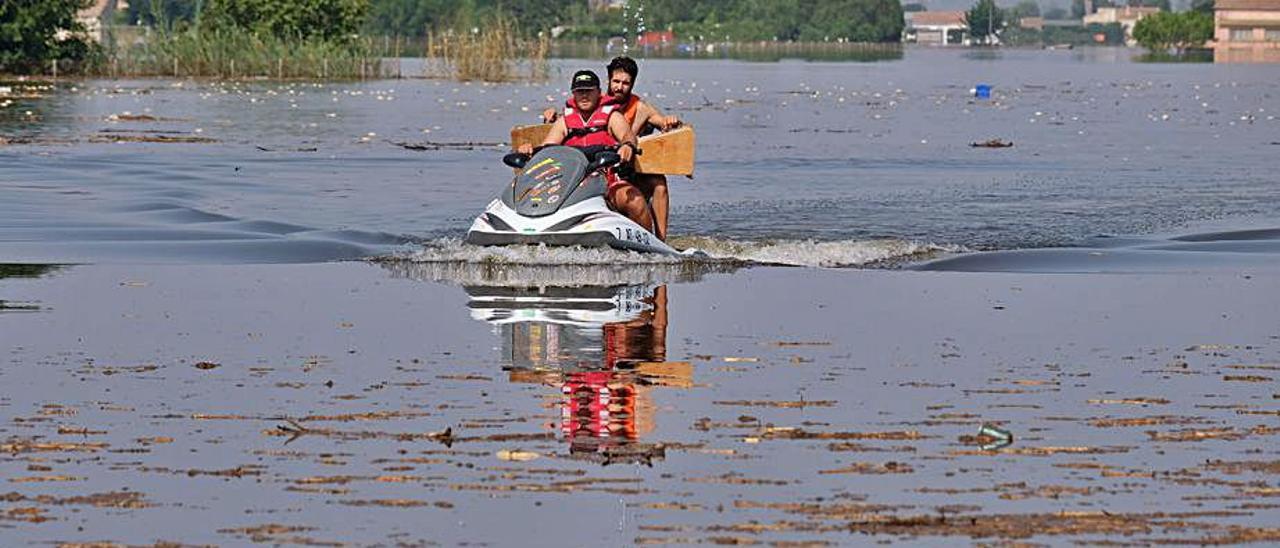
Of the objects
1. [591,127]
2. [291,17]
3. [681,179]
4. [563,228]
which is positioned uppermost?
[291,17]

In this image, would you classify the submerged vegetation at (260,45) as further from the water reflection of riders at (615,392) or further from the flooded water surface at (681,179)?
the water reflection of riders at (615,392)

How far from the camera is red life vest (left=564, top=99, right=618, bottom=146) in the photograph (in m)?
18.3

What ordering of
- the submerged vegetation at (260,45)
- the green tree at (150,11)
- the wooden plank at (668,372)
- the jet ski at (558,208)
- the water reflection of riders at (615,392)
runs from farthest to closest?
the green tree at (150,11)
the submerged vegetation at (260,45)
the jet ski at (558,208)
the wooden plank at (668,372)
the water reflection of riders at (615,392)

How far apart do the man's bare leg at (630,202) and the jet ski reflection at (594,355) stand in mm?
1752

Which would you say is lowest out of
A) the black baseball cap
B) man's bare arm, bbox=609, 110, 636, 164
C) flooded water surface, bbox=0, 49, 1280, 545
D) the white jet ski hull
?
flooded water surface, bbox=0, 49, 1280, 545

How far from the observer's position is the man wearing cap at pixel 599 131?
59.7ft

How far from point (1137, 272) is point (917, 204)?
841 cm

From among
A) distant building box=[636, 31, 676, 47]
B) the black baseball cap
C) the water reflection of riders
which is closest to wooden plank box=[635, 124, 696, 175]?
the black baseball cap

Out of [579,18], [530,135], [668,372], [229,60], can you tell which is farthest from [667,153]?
[579,18]

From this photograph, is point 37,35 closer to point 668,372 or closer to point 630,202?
point 630,202

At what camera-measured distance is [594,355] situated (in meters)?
12.4

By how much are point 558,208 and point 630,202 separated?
3.00 feet

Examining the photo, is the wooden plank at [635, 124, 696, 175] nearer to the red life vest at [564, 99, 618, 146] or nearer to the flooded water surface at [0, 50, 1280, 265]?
the red life vest at [564, 99, 618, 146]

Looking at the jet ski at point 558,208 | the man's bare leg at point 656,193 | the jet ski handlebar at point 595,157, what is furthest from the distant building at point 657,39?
the jet ski at point 558,208
